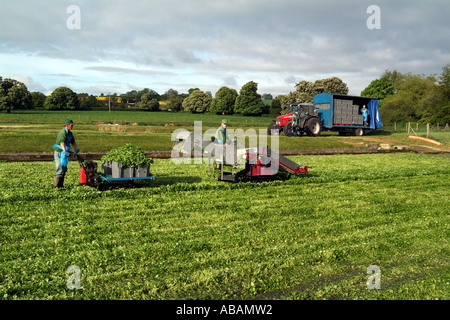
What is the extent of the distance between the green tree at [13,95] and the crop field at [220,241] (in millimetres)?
76744

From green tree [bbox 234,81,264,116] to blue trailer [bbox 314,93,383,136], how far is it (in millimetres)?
61182

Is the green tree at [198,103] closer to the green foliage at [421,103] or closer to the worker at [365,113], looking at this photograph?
the green foliage at [421,103]

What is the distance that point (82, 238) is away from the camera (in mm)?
6586

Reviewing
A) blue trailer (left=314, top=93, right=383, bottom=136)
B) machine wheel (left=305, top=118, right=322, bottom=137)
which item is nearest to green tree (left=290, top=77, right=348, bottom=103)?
blue trailer (left=314, top=93, right=383, bottom=136)

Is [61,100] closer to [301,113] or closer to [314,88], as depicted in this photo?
[314,88]

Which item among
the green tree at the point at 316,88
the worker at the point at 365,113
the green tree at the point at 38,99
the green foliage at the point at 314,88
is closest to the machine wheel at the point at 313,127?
the worker at the point at 365,113

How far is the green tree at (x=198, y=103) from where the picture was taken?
4097 inches

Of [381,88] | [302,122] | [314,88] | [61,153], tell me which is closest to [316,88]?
[314,88]

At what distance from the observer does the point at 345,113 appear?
33.7 metres

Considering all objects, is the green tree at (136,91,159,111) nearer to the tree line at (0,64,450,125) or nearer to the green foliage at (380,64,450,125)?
the tree line at (0,64,450,125)

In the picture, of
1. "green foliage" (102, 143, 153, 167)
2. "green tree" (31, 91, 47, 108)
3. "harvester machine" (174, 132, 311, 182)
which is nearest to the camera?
"green foliage" (102, 143, 153, 167)

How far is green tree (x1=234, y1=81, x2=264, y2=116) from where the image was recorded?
317 feet

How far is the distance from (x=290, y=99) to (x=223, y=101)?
23.4 meters
